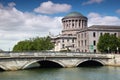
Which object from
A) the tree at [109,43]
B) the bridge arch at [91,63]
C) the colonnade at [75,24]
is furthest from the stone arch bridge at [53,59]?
the colonnade at [75,24]

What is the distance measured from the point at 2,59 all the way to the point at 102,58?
84.4ft

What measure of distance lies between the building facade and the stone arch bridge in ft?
86.5

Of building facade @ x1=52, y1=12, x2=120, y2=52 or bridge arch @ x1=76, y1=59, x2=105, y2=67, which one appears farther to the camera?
building facade @ x1=52, y1=12, x2=120, y2=52

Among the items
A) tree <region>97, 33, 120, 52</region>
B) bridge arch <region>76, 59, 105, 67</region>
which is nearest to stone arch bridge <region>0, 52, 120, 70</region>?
bridge arch <region>76, 59, 105, 67</region>

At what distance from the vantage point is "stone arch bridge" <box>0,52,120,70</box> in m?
59.3

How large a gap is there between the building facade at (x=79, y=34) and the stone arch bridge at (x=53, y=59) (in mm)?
26363

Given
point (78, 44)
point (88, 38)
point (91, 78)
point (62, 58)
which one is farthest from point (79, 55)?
point (78, 44)

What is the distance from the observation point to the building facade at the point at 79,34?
10362 centimetres

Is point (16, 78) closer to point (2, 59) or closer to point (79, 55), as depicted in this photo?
point (2, 59)

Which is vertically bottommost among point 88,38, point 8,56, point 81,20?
point 8,56

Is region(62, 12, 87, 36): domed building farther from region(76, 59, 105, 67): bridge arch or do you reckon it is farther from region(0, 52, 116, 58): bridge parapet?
region(0, 52, 116, 58): bridge parapet

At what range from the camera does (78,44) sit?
115 meters

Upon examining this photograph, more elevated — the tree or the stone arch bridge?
the tree

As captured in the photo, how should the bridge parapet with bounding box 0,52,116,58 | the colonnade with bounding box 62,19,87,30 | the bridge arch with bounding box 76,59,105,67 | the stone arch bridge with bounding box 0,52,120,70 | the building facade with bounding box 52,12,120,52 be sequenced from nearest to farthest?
1. the stone arch bridge with bounding box 0,52,120,70
2. the bridge parapet with bounding box 0,52,116,58
3. the bridge arch with bounding box 76,59,105,67
4. the building facade with bounding box 52,12,120,52
5. the colonnade with bounding box 62,19,87,30
